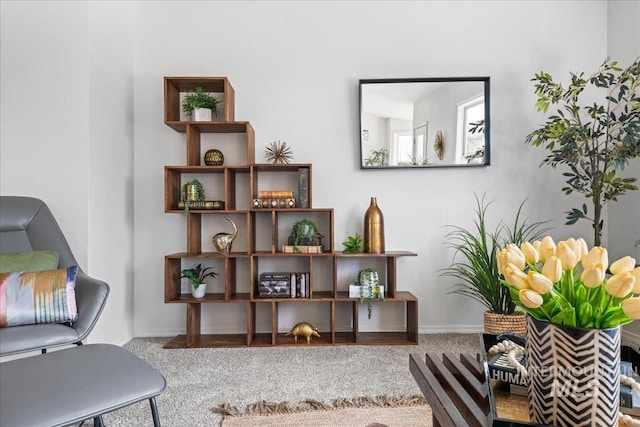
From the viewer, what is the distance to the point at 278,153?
295 cm

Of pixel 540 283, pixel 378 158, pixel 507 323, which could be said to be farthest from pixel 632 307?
pixel 378 158

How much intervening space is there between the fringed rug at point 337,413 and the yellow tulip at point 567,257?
3.79ft

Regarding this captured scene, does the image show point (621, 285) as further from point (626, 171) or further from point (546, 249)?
point (626, 171)

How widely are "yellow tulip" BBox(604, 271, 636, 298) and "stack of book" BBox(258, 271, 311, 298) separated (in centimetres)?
219

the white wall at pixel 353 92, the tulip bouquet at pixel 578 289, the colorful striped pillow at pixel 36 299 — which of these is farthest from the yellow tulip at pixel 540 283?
the white wall at pixel 353 92

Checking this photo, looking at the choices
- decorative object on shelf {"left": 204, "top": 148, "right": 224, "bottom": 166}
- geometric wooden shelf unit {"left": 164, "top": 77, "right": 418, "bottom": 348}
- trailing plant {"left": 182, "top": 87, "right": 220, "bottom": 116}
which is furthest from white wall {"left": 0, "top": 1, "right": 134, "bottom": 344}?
decorative object on shelf {"left": 204, "top": 148, "right": 224, "bottom": 166}

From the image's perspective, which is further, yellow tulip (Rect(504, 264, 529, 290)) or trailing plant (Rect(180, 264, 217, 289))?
trailing plant (Rect(180, 264, 217, 289))

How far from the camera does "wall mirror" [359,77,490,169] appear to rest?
3.04 meters

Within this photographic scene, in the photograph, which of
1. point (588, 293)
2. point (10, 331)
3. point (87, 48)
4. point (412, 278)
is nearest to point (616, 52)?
point (412, 278)

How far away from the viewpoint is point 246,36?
3.08m

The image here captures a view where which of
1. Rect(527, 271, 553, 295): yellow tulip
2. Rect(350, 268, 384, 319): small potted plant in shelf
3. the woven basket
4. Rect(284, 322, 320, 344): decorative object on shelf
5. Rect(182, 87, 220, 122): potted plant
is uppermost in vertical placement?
Rect(182, 87, 220, 122): potted plant

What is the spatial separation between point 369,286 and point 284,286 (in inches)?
23.6

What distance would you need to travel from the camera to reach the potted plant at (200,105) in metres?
2.86

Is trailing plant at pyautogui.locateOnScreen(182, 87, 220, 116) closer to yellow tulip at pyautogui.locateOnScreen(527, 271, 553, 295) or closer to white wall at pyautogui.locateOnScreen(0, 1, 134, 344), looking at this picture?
white wall at pyautogui.locateOnScreen(0, 1, 134, 344)
